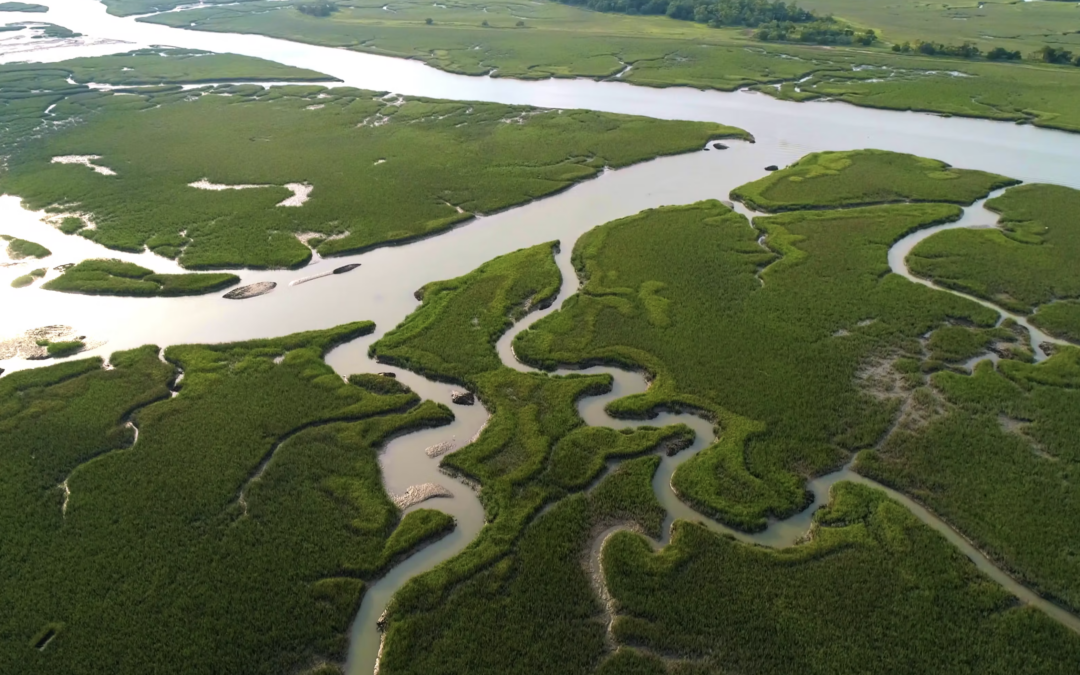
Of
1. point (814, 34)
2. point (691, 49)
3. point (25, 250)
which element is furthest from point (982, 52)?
point (25, 250)

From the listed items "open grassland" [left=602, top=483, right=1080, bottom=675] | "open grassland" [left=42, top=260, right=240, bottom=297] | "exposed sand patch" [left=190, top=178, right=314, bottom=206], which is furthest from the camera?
"exposed sand patch" [left=190, top=178, right=314, bottom=206]

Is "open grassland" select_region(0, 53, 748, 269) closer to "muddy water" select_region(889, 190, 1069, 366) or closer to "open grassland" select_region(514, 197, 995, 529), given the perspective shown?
"open grassland" select_region(514, 197, 995, 529)

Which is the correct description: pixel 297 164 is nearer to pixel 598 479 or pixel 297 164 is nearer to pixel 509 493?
pixel 509 493

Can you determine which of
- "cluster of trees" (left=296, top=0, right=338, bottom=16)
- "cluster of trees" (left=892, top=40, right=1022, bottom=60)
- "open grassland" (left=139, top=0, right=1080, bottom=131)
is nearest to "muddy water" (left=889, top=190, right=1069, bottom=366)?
"open grassland" (left=139, top=0, right=1080, bottom=131)

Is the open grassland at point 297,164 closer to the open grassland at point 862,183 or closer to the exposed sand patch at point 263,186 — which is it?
the exposed sand patch at point 263,186

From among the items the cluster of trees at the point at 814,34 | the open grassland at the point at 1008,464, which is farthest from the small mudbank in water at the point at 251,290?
the cluster of trees at the point at 814,34

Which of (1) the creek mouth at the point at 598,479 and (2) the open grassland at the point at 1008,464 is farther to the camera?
(2) the open grassland at the point at 1008,464

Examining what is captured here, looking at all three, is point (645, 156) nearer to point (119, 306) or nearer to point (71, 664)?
point (119, 306)
